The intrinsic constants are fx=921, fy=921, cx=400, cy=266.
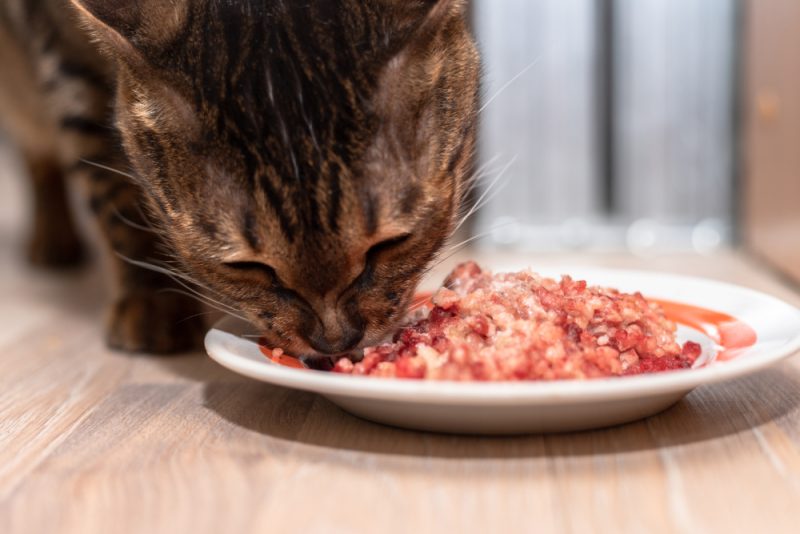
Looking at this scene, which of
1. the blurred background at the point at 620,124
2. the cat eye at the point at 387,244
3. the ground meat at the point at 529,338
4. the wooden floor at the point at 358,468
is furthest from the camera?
the blurred background at the point at 620,124

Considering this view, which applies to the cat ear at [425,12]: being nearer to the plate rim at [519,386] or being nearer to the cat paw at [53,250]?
the plate rim at [519,386]

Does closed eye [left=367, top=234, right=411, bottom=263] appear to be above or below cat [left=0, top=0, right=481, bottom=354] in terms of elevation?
below

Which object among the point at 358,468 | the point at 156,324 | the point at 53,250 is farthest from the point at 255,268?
the point at 53,250

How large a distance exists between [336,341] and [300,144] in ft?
0.77

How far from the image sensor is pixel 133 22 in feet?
3.63

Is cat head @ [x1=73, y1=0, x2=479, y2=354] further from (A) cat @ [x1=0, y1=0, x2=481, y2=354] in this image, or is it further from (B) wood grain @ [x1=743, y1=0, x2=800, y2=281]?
(B) wood grain @ [x1=743, y1=0, x2=800, y2=281]

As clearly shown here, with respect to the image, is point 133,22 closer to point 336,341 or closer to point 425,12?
point 425,12

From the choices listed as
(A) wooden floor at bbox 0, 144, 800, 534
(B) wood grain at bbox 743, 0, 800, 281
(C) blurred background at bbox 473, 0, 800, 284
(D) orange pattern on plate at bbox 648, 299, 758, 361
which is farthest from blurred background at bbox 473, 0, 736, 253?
(A) wooden floor at bbox 0, 144, 800, 534

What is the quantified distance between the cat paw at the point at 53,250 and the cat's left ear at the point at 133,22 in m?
1.51

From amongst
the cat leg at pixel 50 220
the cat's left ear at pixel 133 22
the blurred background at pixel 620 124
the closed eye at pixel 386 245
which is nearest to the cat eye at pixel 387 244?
the closed eye at pixel 386 245

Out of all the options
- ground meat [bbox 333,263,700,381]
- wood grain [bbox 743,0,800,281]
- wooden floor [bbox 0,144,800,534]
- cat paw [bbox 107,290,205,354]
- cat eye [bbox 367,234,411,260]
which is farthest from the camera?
wood grain [bbox 743,0,800,281]

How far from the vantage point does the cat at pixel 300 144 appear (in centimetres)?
102

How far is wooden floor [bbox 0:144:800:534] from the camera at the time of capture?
0.83 metres

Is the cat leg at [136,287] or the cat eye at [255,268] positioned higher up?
the cat eye at [255,268]
